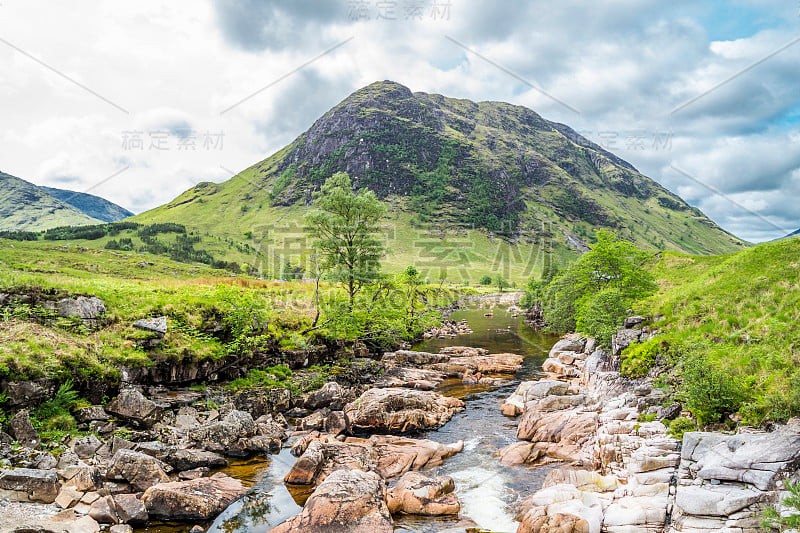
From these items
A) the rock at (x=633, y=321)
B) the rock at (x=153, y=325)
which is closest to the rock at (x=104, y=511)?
the rock at (x=153, y=325)

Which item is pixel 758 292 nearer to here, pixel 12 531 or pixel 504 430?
pixel 504 430

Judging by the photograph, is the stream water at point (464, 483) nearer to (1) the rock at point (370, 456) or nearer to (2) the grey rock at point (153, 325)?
(1) the rock at point (370, 456)

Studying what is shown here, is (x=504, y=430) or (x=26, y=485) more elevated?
(x=26, y=485)

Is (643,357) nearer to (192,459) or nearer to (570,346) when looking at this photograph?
(570,346)

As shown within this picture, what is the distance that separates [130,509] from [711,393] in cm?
2030

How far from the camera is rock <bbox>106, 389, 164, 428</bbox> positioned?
57.7ft

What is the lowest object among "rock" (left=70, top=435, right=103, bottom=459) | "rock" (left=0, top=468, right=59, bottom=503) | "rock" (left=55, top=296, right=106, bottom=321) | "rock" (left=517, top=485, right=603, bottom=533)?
"rock" (left=517, top=485, right=603, bottom=533)

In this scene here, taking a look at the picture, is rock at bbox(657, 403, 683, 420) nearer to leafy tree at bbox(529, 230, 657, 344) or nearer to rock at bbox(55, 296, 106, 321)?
leafy tree at bbox(529, 230, 657, 344)

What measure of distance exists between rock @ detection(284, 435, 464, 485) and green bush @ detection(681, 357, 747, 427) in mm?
10719

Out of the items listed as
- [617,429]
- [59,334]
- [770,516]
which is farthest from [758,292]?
[59,334]

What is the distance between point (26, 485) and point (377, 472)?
1191 centimetres

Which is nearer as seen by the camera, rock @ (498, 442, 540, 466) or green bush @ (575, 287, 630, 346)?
rock @ (498, 442, 540, 466)

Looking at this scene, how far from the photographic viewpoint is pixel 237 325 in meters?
27.7

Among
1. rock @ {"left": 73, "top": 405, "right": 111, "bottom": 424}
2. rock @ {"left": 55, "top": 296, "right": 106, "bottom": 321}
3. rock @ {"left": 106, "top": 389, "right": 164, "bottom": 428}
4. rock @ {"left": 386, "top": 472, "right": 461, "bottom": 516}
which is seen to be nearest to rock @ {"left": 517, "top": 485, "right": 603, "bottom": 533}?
rock @ {"left": 386, "top": 472, "right": 461, "bottom": 516}
